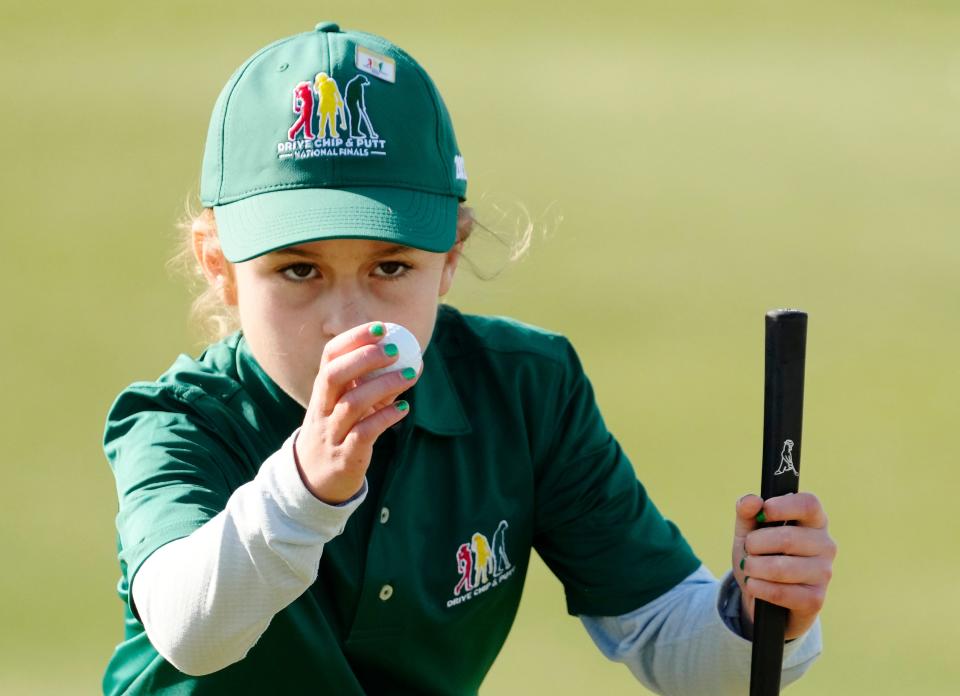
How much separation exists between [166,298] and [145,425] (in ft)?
8.10

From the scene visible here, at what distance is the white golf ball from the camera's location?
1.87 m

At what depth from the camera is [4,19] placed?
5664 mm

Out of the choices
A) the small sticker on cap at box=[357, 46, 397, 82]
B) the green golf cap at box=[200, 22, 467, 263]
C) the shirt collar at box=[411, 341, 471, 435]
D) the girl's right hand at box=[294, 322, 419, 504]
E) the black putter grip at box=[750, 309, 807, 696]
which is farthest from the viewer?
the shirt collar at box=[411, 341, 471, 435]

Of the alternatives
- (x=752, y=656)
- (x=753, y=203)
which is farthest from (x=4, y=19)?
(x=752, y=656)

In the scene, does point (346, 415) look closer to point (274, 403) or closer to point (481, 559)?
point (274, 403)

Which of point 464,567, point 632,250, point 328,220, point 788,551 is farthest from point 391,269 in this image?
point 632,250

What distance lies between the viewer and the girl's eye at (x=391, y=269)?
221cm

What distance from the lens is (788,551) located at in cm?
218

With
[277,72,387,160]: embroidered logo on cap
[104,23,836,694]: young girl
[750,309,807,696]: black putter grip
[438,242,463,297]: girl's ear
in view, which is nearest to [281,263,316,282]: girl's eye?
[104,23,836,694]: young girl

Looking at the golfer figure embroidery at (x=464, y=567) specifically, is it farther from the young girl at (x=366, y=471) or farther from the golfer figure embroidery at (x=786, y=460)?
the golfer figure embroidery at (x=786, y=460)

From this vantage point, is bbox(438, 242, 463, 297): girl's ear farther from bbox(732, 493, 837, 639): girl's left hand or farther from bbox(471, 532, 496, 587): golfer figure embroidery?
bbox(732, 493, 837, 639): girl's left hand

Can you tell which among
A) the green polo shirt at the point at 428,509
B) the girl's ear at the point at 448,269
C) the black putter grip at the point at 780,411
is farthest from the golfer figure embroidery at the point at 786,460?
the girl's ear at the point at 448,269

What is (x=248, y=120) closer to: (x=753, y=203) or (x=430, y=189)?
(x=430, y=189)

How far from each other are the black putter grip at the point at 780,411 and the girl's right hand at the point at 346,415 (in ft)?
1.59
